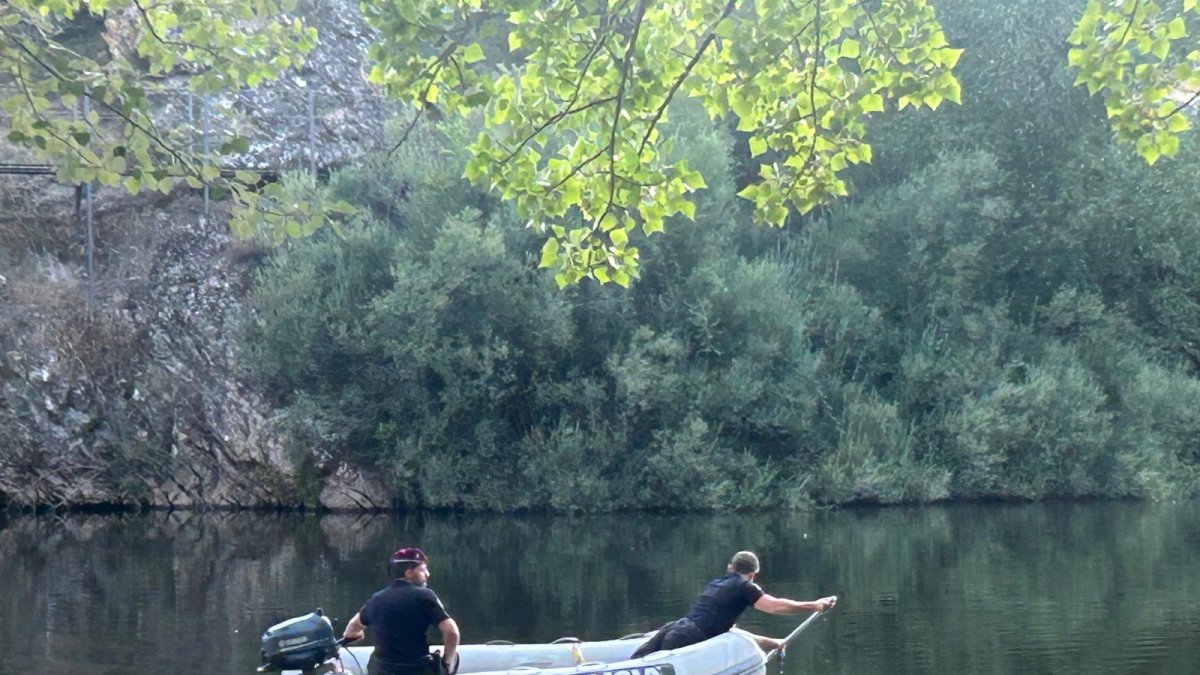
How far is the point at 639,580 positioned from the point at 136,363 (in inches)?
585

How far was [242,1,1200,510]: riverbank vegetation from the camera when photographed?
27734 mm

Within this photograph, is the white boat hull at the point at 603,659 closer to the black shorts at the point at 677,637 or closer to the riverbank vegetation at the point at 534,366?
the black shorts at the point at 677,637

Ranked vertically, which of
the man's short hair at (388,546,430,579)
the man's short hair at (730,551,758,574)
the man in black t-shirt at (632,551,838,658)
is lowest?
the man in black t-shirt at (632,551,838,658)

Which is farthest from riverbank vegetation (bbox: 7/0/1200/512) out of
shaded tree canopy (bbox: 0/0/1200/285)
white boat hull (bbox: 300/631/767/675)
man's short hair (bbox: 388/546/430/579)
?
shaded tree canopy (bbox: 0/0/1200/285)

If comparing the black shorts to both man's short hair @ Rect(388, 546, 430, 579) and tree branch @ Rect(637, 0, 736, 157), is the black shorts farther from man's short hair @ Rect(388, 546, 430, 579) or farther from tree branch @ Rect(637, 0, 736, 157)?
tree branch @ Rect(637, 0, 736, 157)

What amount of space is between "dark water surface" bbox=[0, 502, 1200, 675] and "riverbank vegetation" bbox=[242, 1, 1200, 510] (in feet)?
3.85

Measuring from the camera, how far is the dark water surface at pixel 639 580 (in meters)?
13.7

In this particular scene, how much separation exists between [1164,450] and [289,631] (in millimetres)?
23674

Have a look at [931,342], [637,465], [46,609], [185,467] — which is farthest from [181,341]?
[931,342]

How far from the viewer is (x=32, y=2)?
9688 mm

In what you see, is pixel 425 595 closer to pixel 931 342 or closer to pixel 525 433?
pixel 525 433

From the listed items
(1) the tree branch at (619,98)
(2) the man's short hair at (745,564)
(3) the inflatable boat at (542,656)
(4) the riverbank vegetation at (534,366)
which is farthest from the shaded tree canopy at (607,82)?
(4) the riverbank vegetation at (534,366)

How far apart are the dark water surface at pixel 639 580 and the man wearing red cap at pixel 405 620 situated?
2989 millimetres

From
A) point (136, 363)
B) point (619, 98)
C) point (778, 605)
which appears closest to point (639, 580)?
point (778, 605)
